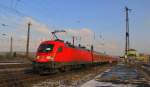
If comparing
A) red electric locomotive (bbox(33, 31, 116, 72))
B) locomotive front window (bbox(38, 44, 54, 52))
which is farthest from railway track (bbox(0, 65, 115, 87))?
locomotive front window (bbox(38, 44, 54, 52))

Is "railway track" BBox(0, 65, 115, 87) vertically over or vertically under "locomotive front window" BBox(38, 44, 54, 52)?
under

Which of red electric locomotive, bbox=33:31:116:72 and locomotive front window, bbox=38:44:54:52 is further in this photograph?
locomotive front window, bbox=38:44:54:52

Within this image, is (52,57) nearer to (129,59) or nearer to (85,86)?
(85,86)

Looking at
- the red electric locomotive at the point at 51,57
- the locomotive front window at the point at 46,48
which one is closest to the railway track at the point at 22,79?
the red electric locomotive at the point at 51,57

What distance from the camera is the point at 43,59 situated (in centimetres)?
2950

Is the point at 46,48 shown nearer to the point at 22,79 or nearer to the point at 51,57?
the point at 51,57

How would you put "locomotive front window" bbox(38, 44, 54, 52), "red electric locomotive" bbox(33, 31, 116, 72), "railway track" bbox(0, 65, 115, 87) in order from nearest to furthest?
"railway track" bbox(0, 65, 115, 87) < "red electric locomotive" bbox(33, 31, 116, 72) < "locomotive front window" bbox(38, 44, 54, 52)

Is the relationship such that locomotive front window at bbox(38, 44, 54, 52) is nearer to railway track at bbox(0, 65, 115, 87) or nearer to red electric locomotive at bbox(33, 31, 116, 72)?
red electric locomotive at bbox(33, 31, 116, 72)

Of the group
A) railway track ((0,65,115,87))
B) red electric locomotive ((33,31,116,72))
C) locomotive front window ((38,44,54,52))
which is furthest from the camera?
locomotive front window ((38,44,54,52))

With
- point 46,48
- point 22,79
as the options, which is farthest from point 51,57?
point 22,79

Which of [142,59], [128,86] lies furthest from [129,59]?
[128,86]

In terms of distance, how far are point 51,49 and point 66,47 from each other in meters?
3.63

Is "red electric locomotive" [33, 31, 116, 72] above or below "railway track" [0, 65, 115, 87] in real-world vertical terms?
above

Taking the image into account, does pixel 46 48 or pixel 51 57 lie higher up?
pixel 46 48
